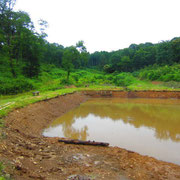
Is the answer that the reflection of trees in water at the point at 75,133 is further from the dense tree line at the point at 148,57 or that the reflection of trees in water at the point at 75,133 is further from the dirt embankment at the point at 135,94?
the dense tree line at the point at 148,57

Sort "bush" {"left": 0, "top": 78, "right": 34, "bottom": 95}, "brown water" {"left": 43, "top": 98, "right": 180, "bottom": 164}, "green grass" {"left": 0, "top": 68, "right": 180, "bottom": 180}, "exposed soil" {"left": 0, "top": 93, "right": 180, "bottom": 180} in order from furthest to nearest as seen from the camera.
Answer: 1. "bush" {"left": 0, "top": 78, "right": 34, "bottom": 95}
2. "green grass" {"left": 0, "top": 68, "right": 180, "bottom": 180}
3. "brown water" {"left": 43, "top": 98, "right": 180, "bottom": 164}
4. "exposed soil" {"left": 0, "top": 93, "right": 180, "bottom": 180}

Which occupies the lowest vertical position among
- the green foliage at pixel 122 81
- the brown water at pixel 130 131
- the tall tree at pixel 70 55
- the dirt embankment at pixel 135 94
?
the brown water at pixel 130 131

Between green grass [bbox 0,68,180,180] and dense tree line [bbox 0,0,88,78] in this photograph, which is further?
dense tree line [bbox 0,0,88,78]

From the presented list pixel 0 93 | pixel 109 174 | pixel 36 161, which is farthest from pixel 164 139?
pixel 0 93

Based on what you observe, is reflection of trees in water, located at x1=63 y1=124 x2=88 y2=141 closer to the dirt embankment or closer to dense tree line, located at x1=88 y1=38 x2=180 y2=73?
the dirt embankment

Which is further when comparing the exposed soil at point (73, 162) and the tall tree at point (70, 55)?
the tall tree at point (70, 55)

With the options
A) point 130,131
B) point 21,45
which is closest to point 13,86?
point 21,45

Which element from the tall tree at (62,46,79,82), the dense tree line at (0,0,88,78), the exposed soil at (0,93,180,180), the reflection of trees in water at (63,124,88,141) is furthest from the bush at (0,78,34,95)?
the exposed soil at (0,93,180,180)

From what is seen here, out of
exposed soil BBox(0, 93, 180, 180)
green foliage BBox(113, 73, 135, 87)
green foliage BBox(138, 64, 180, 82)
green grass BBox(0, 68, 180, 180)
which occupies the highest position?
green foliage BBox(138, 64, 180, 82)

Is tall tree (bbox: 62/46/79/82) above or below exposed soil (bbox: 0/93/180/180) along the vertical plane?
above

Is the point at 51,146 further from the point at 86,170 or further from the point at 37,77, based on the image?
the point at 37,77

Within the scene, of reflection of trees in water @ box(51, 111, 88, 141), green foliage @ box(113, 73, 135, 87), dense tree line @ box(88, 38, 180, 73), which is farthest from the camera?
dense tree line @ box(88, 38, 180, 73)

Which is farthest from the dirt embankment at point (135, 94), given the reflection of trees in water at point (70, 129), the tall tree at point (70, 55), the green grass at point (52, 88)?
the reflection of trees in water at point (70, 129)

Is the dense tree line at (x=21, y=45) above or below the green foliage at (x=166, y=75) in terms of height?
above
